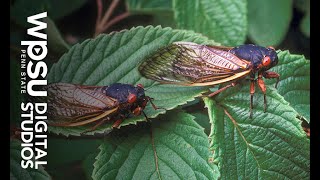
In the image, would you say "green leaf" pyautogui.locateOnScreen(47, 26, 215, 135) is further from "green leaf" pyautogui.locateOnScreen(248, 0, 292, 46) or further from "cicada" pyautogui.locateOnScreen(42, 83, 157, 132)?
"green leaf" pyautogui.locateOnScreen(248, 0, 292, 46)

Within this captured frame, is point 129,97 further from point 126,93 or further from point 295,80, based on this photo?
point 295,80

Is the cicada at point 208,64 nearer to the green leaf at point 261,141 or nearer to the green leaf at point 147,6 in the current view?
the green leaf at point 261,141

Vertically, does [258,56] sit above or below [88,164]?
above

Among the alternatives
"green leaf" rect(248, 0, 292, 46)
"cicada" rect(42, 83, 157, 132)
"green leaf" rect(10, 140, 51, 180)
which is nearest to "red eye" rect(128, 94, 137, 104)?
"cicada" rect(42, 83, 157, 132)

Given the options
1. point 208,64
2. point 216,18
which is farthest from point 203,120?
point 216,18

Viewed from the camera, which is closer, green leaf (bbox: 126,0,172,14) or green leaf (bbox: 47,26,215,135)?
green leaf (bbox: 47,26,215,135)

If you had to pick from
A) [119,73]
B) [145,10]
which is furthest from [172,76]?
[145,10]
